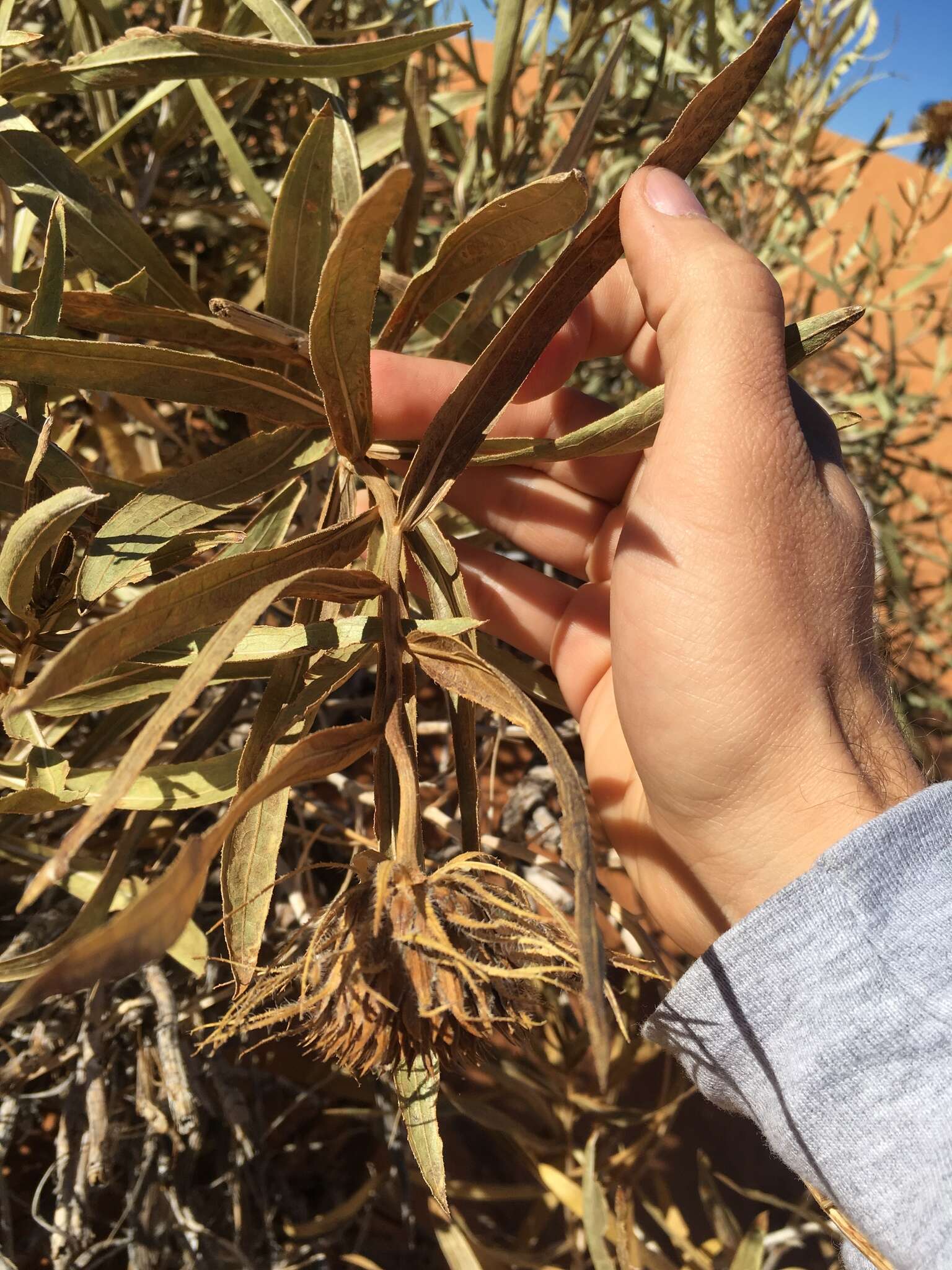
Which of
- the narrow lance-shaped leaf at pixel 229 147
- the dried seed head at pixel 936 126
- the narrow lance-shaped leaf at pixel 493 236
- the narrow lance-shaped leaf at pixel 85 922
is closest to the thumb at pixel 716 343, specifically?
the narrow lance-shaped leaf at pixel 493 236

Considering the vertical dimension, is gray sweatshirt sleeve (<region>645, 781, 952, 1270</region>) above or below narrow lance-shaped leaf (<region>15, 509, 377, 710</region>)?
below

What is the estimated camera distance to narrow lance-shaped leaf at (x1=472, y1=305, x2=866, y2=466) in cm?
70

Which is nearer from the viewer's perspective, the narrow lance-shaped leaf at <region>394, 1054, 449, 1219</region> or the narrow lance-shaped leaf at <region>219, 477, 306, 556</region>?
the narrow lance-shaped leaf at <region>394, 1054, 449, 1219</region>

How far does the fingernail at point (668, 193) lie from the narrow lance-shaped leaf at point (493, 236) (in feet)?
0.31

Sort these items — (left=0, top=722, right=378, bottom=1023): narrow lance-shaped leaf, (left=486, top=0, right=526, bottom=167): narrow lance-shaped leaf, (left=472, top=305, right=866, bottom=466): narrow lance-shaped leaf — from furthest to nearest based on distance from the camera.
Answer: (left=486, top=0, right=526, bottom=167): narrow lance-shaped leaf < (left=472, top=305, right=866, bottom=466): narrow lance-shaped leaf < (left=0, top=722, right=378, bottom=1023): narrow lance-shaped leaf

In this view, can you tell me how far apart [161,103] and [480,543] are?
71 cm

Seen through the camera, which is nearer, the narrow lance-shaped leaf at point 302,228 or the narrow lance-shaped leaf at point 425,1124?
the narrow lance-shaped leaf at point 425,1124

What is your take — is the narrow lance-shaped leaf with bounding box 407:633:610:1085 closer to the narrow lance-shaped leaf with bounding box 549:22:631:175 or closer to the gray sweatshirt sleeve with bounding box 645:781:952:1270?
the gray sweatshirt sleeve with bounding box 645:781:952:1270

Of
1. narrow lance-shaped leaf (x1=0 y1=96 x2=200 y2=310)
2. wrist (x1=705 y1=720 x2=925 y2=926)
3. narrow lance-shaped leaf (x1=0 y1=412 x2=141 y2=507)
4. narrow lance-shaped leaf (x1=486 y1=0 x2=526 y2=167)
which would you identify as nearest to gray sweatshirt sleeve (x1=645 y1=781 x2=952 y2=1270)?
wrist (x1=705 y1=720 x2=925 y2=926)

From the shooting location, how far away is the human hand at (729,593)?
2.42ft

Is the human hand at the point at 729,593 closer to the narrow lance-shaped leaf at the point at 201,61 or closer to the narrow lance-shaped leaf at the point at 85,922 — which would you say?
the narrow lance-shaped leaf at the point at 201,61

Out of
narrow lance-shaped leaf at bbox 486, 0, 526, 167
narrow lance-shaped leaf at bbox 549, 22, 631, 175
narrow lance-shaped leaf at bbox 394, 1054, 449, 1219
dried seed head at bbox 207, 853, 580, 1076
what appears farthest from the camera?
narrow lance-shaped leaf at bbox 486, 0, 526, 167

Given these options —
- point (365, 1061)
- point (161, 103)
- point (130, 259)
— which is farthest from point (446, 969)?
point (161, 103)

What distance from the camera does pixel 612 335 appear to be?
0.99 m
